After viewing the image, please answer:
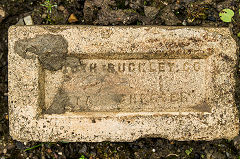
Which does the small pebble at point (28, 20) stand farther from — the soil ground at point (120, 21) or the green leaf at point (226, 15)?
the green leaf at point (226, 15)

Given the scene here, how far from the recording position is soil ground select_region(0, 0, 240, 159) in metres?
2.39

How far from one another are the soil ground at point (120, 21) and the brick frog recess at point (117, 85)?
340 mm

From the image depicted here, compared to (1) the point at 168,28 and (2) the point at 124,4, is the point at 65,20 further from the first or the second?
(1) the point at 168,28

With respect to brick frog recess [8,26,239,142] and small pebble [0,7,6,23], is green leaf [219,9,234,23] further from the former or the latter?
small pebble [0,7,6,23]

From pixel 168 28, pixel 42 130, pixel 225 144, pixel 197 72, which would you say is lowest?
pixel 225 144

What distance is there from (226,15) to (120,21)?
1.05 meters

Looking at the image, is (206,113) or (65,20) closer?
(206,113)

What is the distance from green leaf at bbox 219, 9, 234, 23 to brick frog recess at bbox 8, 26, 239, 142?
0.32 metres

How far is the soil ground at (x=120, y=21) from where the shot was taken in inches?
94.0

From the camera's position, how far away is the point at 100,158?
2.43 m

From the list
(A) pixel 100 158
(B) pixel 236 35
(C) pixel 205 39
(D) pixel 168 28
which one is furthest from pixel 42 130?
(B) pixel 236 35

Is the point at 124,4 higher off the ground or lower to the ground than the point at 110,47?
higher

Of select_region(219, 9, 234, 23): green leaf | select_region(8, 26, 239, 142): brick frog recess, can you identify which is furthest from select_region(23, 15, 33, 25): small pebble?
select_region(219, 9, 234, 23): green leaf

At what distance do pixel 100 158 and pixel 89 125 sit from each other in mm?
554
